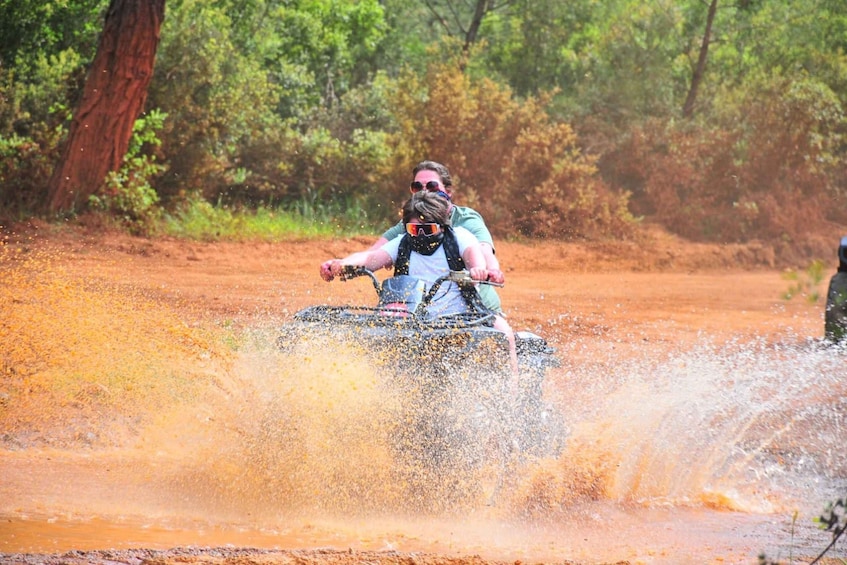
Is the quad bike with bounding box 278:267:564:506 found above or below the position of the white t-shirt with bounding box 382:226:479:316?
below

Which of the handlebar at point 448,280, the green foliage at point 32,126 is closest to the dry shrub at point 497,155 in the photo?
the green foliage at point 32,126

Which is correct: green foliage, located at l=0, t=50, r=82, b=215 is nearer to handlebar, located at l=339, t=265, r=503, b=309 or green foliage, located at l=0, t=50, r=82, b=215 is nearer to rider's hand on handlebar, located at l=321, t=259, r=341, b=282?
rider's hand on handlebar, located at l=321, t=259, r=341, b=282

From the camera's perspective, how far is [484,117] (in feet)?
62.4

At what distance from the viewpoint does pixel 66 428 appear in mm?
7176

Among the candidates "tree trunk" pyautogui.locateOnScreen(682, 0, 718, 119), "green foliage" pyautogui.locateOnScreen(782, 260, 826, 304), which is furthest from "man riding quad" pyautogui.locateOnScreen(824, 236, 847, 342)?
"tree trunk" pyautogui.locateOnScreen(682, 0, 718, 119)

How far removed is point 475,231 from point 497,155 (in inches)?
470

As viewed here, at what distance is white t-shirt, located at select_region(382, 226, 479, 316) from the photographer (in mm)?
5977

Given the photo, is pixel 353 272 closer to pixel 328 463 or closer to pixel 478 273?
pixel 478 273

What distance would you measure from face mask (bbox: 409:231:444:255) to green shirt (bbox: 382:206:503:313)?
0.41 meters

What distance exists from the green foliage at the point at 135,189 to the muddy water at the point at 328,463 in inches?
281

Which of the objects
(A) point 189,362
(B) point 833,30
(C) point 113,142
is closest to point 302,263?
(C) point 113,142

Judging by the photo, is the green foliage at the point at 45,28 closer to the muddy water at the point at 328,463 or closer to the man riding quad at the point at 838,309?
the muddy water at the point at 328,463

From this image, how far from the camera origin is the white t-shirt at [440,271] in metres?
5.98

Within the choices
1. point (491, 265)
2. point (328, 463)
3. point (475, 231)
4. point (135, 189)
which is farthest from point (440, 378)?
point (135, 189)
